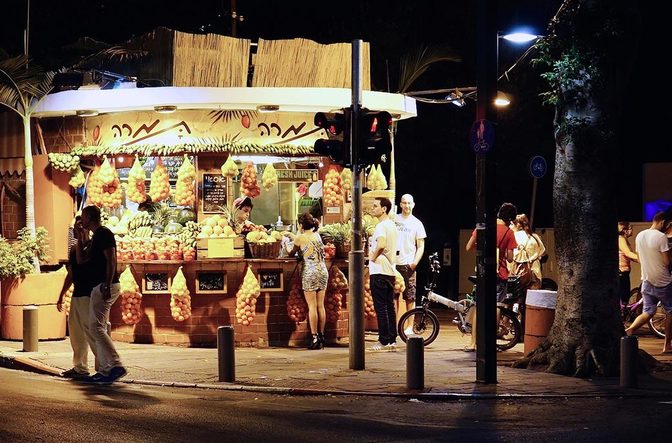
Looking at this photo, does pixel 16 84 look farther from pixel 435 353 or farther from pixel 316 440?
pixel 316 440

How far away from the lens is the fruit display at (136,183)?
669 inches

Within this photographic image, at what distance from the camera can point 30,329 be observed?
1529 centimetres

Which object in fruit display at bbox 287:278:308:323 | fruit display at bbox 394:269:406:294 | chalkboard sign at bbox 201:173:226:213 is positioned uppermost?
chalkboard sign at bbox 201:173:226:213

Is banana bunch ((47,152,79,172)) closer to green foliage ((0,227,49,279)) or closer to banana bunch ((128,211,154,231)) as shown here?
green foliage ((0,227,49,279))

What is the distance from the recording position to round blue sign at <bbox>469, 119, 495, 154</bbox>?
483 inches

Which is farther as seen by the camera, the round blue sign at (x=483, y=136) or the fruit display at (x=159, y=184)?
the fruit display at (x=159, y=184)

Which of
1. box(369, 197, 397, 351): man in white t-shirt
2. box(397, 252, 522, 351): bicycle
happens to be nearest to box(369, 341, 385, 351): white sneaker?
box(369, 197, 397, 351): man in white t-shirt

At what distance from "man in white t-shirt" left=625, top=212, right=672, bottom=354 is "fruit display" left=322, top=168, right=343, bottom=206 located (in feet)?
15.9

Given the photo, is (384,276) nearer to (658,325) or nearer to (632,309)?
(632,309)

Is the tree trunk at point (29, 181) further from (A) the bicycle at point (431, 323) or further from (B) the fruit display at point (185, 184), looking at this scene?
(A) the bicycle at point (431, 323)

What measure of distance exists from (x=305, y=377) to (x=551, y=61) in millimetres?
4886

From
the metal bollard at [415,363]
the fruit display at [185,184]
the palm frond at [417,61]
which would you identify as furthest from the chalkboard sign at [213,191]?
the palm frond at [417,61]

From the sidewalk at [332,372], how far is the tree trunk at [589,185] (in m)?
0.50

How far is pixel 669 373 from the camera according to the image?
534 inches
